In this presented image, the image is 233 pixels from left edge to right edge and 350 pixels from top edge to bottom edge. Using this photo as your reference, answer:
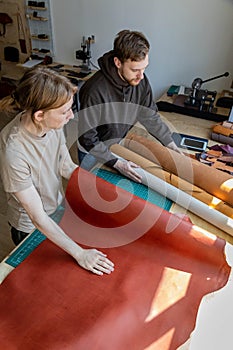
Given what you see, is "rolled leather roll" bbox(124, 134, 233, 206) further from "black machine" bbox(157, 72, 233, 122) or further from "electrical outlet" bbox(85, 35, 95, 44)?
"electrical outlet" bbox(85, 35, 95, 44)

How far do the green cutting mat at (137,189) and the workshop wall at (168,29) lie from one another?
1.61m

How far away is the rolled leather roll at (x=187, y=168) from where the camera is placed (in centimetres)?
136

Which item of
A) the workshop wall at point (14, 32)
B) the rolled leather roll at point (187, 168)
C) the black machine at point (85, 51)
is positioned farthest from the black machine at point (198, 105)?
the workshop wall at point (14, 32)

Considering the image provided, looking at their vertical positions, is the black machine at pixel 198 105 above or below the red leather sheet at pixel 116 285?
above

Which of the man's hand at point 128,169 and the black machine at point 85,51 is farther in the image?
the black machine at point 85,51

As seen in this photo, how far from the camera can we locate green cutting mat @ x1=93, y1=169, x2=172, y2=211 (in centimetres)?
137

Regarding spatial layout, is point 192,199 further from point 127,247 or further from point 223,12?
point 223,12

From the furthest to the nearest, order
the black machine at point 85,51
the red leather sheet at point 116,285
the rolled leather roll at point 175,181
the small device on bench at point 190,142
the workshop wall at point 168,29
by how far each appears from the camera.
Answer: the black machine at point 85,51, the workshop wall at point 168,29, the small device on bench at point 190,142, the rolled leather roll at point 175,181, the red leather sheet at point 116,285

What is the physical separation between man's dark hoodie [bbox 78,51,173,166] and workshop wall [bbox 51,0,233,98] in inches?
44.1

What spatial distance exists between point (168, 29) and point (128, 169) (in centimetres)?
171

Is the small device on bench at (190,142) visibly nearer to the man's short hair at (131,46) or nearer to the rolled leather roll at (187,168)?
the rolled leather roll at (187,168)

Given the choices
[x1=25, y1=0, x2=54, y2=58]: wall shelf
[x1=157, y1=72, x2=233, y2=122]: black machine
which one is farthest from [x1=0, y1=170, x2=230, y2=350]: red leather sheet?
[x1=25, y1=0, x2=54, y2=58]: wall shelf

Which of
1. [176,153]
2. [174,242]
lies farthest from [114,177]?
[174,242]

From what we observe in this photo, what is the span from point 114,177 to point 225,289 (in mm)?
716
